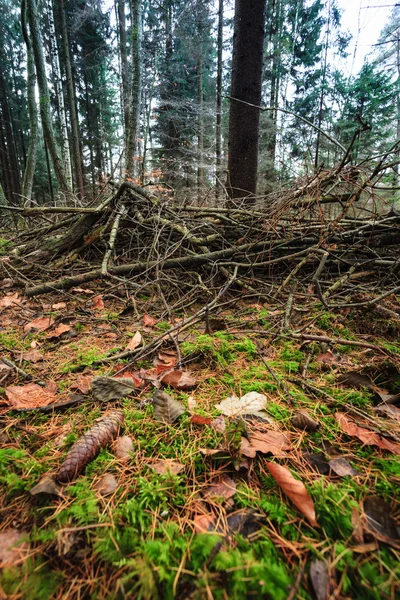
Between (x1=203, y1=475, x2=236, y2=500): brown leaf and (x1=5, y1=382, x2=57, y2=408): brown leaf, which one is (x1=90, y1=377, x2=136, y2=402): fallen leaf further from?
(x1=203, y1=475, x2=236, y2=500): brown leaf

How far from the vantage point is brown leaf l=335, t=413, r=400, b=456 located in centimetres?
95

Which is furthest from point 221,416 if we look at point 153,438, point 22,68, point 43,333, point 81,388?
point 22,68

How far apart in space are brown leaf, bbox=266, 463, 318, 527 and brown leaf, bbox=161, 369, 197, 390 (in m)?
0.57

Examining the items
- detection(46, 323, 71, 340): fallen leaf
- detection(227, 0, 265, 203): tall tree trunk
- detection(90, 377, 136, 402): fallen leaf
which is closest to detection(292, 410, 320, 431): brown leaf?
detection(90, 377, 136, 402): fallen leaf

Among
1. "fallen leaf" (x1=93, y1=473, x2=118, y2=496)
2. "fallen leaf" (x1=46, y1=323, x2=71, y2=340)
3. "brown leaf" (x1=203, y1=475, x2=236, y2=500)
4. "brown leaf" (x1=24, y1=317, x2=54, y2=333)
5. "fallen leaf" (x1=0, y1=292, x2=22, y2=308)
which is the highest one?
"fallen leaf" (x1=0, y1=292, x2=22, y2=308)

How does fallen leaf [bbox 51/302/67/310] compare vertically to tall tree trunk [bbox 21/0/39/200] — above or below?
below

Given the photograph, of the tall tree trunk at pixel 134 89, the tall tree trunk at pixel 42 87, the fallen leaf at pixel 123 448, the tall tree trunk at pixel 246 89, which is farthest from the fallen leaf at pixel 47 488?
the tall tree trunk at pixel 42 87

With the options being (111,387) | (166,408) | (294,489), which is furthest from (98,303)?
(294,489)

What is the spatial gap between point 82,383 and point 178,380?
500 mm

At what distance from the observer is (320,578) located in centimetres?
60

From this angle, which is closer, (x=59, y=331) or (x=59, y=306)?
(x=59, y=331)

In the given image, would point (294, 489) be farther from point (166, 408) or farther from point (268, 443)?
point (166, 408)

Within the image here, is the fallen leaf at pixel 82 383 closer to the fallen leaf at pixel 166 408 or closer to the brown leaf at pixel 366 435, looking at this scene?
the fallen leaf at pixel 166 408

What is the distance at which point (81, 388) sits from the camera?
1.34m
